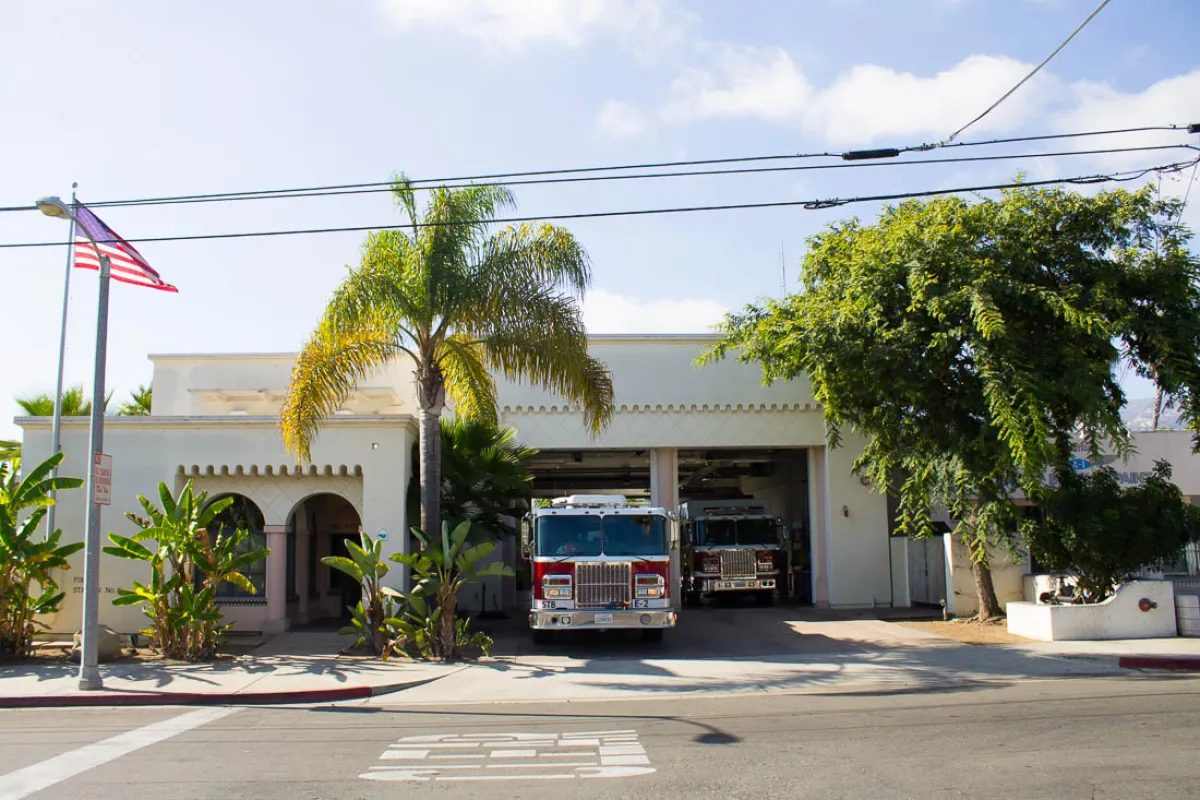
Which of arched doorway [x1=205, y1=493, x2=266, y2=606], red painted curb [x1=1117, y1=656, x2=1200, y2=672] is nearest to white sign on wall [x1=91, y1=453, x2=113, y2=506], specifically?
arched doorway [x1=205, y1=493, x2=266, y2=606]

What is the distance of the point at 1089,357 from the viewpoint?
1861cm

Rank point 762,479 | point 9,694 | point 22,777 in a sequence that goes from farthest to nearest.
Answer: point 762,479
point 9,694
point 22,777

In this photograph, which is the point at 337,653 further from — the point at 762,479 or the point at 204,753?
the point at 762,479

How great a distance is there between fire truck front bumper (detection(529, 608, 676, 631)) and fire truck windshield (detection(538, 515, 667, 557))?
1.02 m

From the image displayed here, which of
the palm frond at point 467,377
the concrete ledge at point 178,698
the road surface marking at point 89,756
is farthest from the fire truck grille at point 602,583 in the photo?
the road surface marking at point 89,756

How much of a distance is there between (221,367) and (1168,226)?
21.6m

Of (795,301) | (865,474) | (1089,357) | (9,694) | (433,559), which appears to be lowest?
(9,694)

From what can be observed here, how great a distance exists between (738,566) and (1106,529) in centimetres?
994

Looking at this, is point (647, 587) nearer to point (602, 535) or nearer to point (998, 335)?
point (602, 535)

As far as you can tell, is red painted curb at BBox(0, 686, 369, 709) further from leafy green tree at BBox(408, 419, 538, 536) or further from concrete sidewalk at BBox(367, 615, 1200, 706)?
leafy green tree at BBox(408, 419, 538, 536)

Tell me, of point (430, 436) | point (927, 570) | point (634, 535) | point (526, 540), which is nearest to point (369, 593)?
point (430, 436)

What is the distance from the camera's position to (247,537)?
1958cm

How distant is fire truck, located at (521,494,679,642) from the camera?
56.0ft

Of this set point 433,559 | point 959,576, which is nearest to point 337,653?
point 433,559
